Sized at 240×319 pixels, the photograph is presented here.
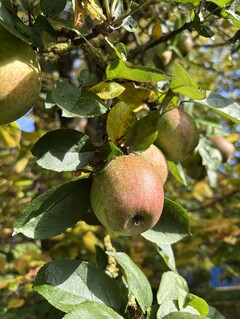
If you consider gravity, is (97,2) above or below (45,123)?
above

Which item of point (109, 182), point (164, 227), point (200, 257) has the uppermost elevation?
point (109, 182)

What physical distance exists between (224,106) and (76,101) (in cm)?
30

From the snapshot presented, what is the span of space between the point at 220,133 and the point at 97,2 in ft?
2.51

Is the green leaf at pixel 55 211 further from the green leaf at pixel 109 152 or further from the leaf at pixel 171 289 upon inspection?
the leaf at pixel 171 289

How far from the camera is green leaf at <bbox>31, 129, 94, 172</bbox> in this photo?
0.75 metres

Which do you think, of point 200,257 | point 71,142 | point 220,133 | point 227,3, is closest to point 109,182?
point 71,142

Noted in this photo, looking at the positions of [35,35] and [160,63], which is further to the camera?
[160,63]

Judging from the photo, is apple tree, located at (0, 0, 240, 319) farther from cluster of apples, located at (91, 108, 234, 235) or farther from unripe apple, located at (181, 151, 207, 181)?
unripe apple, located at (181, 151, 207, 181)

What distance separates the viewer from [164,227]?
2.97 feet

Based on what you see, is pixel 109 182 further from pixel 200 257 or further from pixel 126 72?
pixel 200 257

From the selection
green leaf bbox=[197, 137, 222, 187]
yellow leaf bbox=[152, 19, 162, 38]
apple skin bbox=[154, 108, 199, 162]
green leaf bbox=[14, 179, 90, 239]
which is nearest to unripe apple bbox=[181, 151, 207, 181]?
green leaf bbox=[197, 137, 222, 187]

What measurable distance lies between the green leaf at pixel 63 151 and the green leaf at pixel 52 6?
0.60 ft

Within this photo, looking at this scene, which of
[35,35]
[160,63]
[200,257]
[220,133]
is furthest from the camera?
[200,257]

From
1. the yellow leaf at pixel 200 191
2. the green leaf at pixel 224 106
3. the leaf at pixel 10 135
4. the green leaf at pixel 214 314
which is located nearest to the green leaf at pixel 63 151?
the green leaf at pixel 224 106
